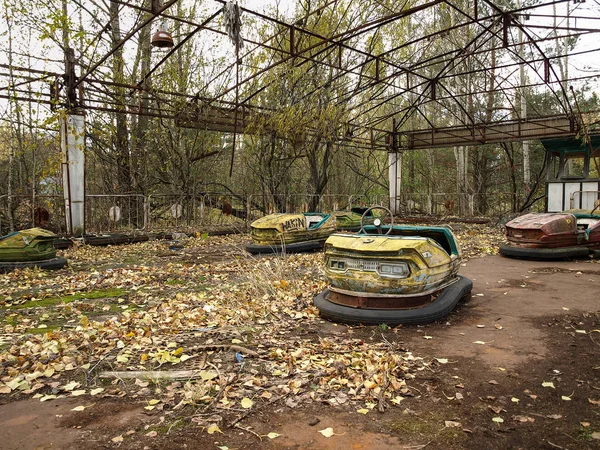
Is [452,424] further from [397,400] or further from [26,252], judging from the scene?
[26,252]

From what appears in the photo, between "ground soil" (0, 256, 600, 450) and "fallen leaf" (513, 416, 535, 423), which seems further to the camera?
"fallen leaf" (513, 416, 535, 423)

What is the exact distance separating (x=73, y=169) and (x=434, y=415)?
8443mm

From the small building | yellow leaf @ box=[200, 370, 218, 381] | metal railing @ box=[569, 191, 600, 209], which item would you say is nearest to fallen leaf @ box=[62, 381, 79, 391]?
yellow leaf @ box=[200, 370, 218, 381]

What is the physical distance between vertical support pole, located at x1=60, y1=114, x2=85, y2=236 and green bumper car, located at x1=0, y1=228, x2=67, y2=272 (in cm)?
215

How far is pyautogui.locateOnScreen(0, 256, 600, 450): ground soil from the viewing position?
6.14 ft

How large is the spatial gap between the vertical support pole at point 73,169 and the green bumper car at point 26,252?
84.6 inches

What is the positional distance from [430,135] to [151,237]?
964 centimetres

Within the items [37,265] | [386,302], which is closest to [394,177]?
[37,265]

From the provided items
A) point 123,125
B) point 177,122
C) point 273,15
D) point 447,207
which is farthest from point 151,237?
point 447,207

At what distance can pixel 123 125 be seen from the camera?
12430mm

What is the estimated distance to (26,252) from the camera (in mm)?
6371

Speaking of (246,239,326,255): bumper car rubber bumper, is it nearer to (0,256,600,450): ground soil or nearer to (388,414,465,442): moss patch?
(0,256,600,450): ground soil

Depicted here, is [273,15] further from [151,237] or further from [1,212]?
[1,212]

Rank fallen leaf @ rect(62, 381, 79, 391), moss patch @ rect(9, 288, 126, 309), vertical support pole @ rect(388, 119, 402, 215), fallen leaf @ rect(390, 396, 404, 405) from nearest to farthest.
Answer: fallen leaf @ rect(390, 396, 404, 405) < fallen leaf @ rect(62, 381, 79, 391) < moss patch @ rect(9, 288, 126, 309) < vertical support pole @ rect(388, 119, 402, 215)
